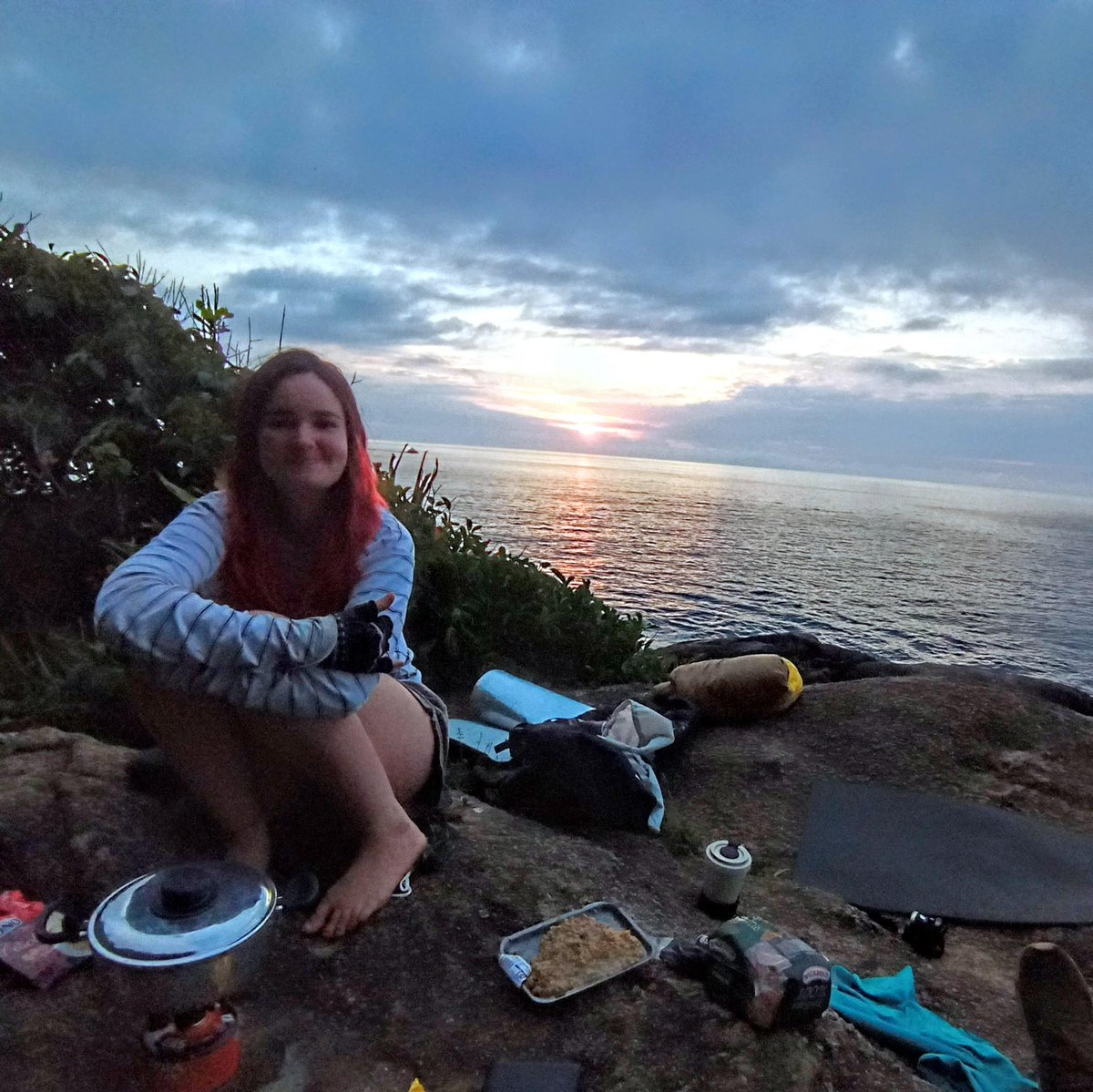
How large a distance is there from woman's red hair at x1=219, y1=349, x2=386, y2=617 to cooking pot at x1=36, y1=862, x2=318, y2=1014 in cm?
98

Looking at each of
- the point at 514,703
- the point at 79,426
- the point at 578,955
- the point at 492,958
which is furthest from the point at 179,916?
the point at 79,426

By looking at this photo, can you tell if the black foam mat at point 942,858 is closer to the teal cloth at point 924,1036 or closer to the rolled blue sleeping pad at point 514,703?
A: the teal cloth at point 924,1036

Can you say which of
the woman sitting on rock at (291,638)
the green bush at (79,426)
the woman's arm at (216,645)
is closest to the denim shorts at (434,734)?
the woman sitting on rock at (291,638)

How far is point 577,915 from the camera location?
2359mm

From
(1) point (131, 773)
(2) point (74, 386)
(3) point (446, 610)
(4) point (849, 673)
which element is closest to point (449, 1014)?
(1) point (131, 773)

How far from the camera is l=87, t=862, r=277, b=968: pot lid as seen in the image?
143 centimetres

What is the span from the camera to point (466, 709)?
5000mm

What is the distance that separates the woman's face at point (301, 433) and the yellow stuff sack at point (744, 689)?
327cm

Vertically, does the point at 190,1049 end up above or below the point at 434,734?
below

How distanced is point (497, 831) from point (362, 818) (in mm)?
793

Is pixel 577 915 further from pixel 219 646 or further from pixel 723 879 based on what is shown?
pixel 219 646

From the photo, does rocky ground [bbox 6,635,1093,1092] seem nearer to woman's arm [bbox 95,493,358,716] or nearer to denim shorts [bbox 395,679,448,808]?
denim shorts [bbox 395,679,448,808]

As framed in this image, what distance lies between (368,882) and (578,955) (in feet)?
2.15

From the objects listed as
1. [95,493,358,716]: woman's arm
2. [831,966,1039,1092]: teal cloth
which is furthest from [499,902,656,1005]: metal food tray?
[95,493,358,716]: woman's arm
